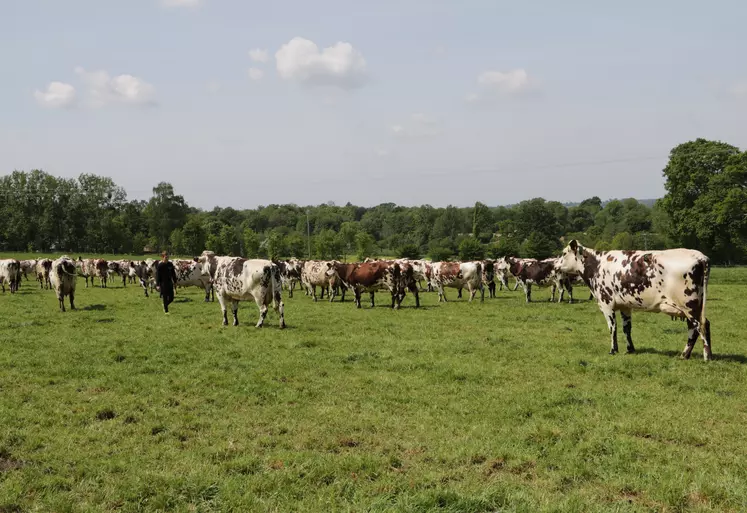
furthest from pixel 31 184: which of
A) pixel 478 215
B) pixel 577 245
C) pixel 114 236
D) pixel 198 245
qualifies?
pixel 577 245

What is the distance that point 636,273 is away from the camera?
12.5 metres

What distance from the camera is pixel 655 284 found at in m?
12.1

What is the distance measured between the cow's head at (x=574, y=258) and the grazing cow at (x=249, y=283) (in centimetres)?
893

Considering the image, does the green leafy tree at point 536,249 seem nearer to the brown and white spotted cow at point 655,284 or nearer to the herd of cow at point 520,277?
the herd of cow at point 520,277

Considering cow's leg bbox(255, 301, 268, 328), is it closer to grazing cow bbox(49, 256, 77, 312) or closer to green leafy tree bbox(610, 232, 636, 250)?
grazing cow bbox(49, 256, 77, 312)

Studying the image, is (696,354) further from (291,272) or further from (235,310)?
(291,272)

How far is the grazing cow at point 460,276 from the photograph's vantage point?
29.9 m

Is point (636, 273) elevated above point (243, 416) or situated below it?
above

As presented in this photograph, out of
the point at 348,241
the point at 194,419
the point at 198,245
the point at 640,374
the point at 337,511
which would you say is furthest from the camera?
the point at 348,241

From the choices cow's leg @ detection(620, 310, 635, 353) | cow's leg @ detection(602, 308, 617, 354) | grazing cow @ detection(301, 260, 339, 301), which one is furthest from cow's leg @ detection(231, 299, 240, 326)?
cow's leg @ detection(620, 310, 635, 353)

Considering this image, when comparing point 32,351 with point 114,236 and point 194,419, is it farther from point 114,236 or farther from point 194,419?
point 114,236

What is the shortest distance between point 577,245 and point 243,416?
10.3 m

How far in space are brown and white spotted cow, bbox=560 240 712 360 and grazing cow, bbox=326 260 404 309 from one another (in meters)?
11.7

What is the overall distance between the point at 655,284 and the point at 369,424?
7.98 metres
